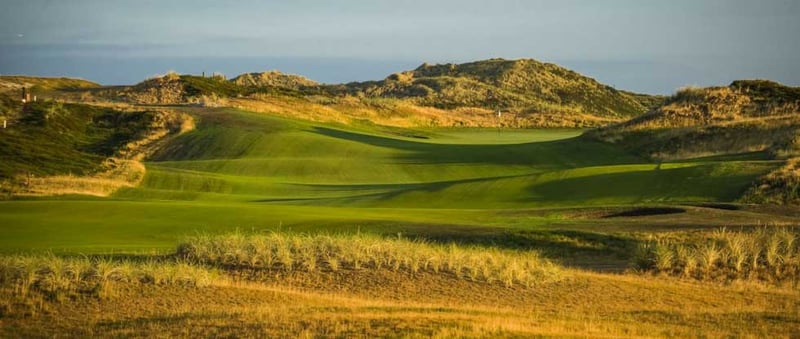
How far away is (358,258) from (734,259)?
805cm

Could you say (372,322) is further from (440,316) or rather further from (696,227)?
(696,227)

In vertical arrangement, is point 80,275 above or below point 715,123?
below

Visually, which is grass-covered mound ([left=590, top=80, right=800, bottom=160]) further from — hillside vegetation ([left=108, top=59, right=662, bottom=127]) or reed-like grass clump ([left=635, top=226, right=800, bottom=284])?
hillside vegetation ([left=108, top=59, right=662, bottom=127])

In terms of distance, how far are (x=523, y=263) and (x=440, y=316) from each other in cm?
482

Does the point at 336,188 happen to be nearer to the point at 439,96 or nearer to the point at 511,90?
the point at 439,96

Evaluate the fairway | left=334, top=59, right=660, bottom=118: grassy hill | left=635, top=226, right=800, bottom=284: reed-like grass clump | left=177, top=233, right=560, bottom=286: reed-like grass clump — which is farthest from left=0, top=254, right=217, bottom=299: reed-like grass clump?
left=334, top=59, right=660, bottom=118: grassy hill

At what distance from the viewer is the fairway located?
24.1 m

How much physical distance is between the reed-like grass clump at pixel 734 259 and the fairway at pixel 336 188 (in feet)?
15.5

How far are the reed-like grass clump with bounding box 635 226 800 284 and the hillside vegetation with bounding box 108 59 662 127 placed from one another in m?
56.1

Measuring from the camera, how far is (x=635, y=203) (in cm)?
3064

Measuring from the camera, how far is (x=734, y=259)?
1908 centimetres

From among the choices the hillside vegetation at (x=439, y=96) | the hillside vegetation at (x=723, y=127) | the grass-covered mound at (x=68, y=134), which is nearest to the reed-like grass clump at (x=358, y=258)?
the hillside vegetation at (x=723, y=127)

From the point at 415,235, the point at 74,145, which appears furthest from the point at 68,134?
the point at 415,235

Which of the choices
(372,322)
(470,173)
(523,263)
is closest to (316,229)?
(523,263)
